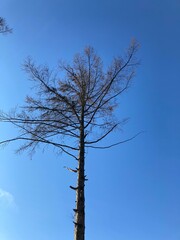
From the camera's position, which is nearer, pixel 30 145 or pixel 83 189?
pixel 83 189

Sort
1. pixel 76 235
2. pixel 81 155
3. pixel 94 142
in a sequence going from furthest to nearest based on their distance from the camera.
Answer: pixel 94 142 → pixel 81 155 → pixel 76 235

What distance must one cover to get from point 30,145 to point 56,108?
1252mm

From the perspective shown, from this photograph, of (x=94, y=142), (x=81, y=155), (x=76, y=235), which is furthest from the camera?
(x=94, y=142)

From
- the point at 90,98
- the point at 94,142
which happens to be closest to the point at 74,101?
the point at 90,98

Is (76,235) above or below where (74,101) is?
below

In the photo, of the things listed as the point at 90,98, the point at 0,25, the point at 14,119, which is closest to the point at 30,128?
the point at 14,119

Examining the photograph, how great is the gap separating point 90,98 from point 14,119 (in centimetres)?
231

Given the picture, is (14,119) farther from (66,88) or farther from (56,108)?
(66,88)

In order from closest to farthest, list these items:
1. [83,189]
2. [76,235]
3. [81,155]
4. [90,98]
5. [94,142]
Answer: [76,235] < [83,189] < [81,155] < [94,142] < [90,98]

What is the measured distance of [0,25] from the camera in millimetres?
9195

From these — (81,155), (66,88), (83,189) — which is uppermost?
(66,88)

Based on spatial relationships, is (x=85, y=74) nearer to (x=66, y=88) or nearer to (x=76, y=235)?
(x=66, y=88)

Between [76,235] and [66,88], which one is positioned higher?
[66,88]

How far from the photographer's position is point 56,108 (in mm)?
10156
